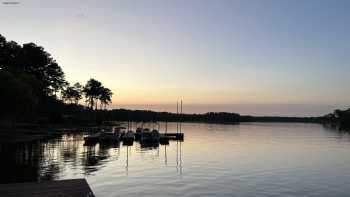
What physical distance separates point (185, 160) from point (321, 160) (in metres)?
20.7

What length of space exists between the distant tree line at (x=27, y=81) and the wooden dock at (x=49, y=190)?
2138 inches

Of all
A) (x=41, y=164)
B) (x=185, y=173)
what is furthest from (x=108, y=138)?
(x=185, y=173)

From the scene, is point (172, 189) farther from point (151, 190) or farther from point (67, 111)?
point (67, 111)

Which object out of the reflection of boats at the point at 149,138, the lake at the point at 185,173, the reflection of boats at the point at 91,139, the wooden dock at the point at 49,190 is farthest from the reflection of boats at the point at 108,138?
the wooden dock at the point at 49,190

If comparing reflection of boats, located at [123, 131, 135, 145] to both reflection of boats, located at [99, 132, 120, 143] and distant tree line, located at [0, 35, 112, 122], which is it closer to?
reflection of boats, located at [99, 132, 120, 143]

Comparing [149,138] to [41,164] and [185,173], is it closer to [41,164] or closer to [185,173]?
[41,164]

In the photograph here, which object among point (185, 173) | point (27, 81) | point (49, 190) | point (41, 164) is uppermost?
point (27, 81)

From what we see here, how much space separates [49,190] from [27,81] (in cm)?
7401

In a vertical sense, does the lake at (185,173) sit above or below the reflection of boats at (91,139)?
below

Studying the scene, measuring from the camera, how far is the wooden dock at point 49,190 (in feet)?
76.3

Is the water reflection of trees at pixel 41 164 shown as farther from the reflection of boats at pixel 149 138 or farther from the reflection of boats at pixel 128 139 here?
the reflection of boats at pixel 149 138

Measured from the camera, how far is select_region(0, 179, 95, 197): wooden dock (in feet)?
76.3

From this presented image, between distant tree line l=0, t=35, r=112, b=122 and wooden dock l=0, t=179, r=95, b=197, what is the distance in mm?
54300

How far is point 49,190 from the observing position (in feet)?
79.7
